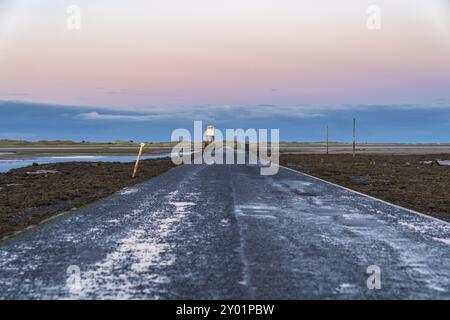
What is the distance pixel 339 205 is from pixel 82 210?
7416 millimetres

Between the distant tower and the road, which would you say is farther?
the distant tower

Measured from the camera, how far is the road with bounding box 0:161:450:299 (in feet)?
18.5

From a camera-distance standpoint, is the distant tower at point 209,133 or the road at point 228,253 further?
the distant tower at point 209,133

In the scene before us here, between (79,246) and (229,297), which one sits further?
(79,246)

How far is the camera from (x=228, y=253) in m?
7.49

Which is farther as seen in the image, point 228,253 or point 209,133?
point 209,133

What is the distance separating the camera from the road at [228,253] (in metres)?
5.65

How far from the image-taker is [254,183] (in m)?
20.7

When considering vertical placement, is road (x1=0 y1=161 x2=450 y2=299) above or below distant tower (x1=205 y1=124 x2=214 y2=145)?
below

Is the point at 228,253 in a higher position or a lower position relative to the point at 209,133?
lower

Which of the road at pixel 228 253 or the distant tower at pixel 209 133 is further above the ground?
the distant tower at pixel 209 133
